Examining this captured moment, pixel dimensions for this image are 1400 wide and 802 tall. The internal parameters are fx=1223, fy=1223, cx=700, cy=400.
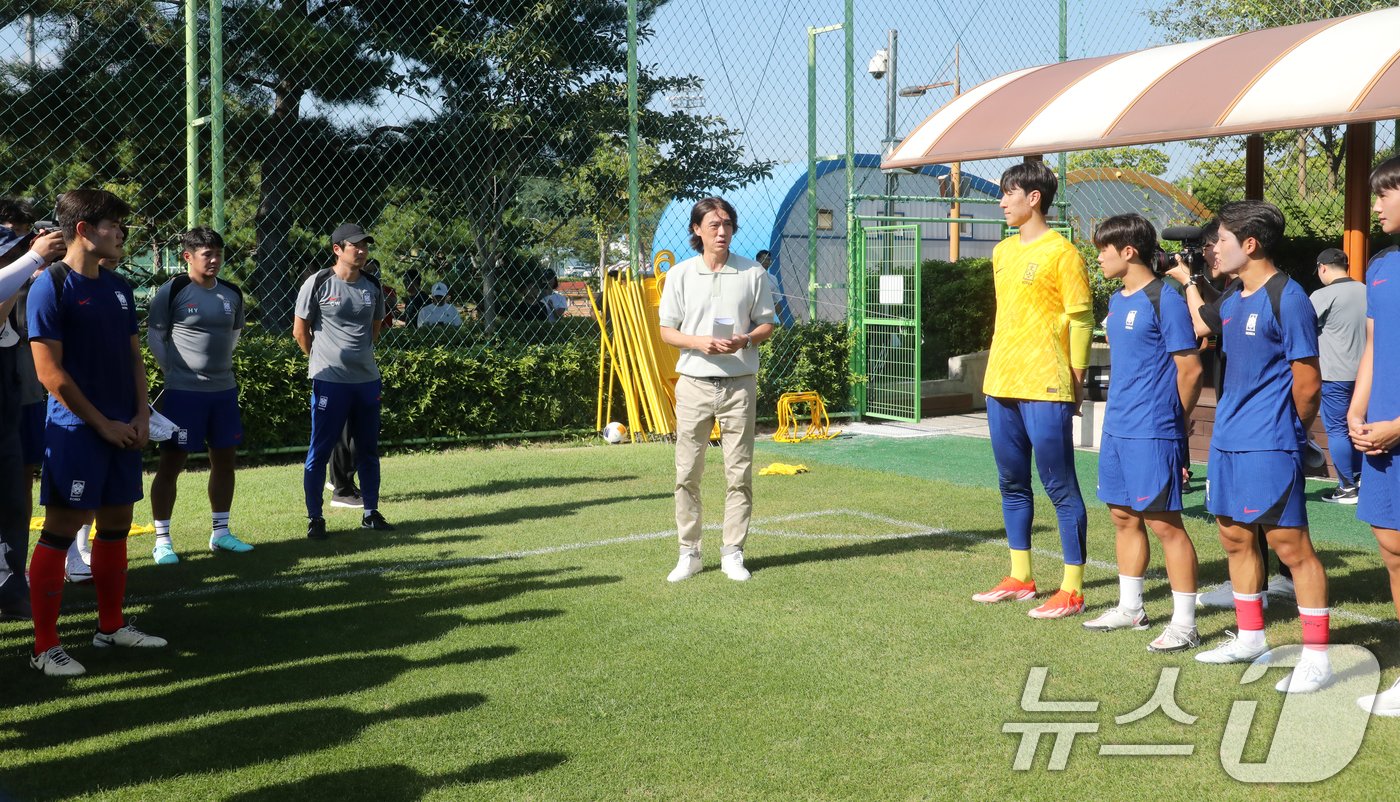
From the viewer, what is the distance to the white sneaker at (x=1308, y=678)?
177 inches

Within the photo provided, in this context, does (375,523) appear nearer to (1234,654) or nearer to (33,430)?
(33,430)

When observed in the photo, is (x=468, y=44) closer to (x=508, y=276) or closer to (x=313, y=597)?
(x=508, y=276)

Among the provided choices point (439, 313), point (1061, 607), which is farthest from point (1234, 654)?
point (439, 313)

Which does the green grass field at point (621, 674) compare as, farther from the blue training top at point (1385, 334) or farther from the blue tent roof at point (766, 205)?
the blue tent roof at point (766, 205)

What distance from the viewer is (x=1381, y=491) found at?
4168 mm

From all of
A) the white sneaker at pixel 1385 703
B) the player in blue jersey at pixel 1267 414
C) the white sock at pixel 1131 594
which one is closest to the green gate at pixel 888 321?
the white sock at pixel 1131 594

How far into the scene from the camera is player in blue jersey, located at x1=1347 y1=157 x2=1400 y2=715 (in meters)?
4.10

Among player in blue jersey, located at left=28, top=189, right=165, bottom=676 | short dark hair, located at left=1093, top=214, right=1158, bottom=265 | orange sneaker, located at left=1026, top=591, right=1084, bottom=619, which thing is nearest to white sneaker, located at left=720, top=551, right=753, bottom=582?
orange sneaker, located at left=1026, top=591, right=1084, bottom=619

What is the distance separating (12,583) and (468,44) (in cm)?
938

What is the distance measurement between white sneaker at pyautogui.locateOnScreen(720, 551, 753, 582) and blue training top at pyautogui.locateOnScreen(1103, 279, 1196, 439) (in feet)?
7.05

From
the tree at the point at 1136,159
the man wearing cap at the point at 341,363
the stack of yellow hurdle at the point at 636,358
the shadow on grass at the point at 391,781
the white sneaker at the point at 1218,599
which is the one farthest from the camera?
the tree at the point at 1136,159

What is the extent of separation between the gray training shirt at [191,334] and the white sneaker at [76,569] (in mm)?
1117

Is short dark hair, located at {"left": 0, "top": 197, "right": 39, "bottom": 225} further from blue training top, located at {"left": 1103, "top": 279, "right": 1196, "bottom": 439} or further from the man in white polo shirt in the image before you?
blue training top, located at {"left": 1103, "top": 279, "right": 1196, "bottom": 439}

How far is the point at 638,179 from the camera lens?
13648mm
